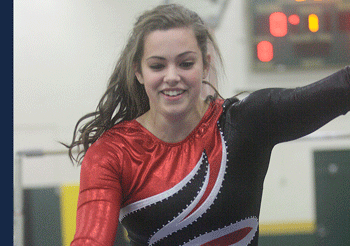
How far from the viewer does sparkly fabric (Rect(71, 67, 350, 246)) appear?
100 cm

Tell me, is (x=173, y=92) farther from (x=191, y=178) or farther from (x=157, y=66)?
(x=191, y=178)

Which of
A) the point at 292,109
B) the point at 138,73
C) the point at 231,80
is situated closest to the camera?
the point at 292,109

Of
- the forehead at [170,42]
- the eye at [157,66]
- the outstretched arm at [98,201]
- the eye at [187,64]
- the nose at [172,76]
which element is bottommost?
the outstretched arm at [98,201]

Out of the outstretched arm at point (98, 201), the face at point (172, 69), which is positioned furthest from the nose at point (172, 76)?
the outstretched arm at point (98, 201)

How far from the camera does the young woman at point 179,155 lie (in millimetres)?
987

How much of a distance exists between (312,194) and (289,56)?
109 centimetres

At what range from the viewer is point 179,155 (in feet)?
3.51

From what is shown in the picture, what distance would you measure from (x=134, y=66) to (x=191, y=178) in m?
0.33

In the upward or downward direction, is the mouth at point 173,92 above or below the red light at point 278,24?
below

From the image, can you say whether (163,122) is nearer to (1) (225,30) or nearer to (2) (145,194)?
(2) (145,194)

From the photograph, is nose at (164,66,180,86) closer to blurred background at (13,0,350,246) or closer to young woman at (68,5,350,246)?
young woman at (68,5,350,246)

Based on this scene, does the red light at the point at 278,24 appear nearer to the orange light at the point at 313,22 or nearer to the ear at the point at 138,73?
the orange light at the point at 313,22

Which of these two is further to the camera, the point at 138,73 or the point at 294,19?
the point at 294,19

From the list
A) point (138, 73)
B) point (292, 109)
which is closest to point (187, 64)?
point (138, 73)
